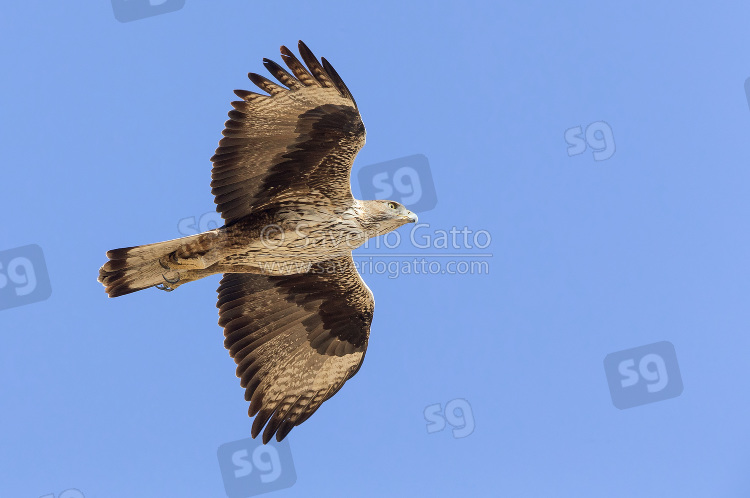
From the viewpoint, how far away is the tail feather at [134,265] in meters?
10.4

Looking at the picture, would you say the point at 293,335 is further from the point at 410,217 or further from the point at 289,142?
the point at 289,142

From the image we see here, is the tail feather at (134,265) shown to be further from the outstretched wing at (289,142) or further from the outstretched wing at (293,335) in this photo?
the outstretched wing at (293,335)

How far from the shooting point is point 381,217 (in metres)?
10.9

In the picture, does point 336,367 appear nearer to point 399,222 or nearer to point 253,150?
point 399,222

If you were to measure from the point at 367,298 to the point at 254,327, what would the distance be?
1.45 metres

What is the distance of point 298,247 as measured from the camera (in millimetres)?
10867

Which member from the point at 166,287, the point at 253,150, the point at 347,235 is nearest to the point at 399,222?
the point at 347,235

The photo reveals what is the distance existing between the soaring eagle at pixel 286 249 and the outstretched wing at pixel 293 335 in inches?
0.5

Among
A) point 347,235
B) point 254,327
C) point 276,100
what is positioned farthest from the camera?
point 254,327

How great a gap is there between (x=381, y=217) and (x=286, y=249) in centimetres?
115

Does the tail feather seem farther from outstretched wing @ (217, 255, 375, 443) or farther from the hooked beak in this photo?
the hooked beak

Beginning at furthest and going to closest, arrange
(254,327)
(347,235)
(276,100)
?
(254,327)
(347,235)
(276,100)

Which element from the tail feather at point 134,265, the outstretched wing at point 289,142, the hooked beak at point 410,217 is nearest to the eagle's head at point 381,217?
the hooked beak at point 410,217

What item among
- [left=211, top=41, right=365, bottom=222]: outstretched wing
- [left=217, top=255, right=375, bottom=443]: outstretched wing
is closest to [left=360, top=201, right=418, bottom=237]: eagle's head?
[left=211, top=41, right=365, bottom=222]: outstretched wing
